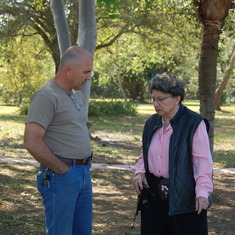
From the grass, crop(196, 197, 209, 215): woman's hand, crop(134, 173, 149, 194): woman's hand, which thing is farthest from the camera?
the grass

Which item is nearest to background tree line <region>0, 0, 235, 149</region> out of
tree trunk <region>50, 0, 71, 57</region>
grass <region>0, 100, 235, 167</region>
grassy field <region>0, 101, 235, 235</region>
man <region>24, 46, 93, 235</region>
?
tree trunk <region>50, 0, 71, 57</region>

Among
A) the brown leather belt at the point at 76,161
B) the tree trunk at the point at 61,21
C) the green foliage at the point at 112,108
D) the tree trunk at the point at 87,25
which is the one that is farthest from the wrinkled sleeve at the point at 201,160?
the green foliage at the point at 112,108

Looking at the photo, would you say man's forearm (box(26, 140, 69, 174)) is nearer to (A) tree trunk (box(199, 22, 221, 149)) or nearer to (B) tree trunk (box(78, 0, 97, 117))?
(A) tree trunk (box(199, 22, 221, 149))

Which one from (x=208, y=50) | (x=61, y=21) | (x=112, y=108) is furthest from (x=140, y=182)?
(x=112, y=108)

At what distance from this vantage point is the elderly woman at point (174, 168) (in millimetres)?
3607

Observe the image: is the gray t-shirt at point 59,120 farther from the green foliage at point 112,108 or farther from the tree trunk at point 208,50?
the green foliage at point 112,108

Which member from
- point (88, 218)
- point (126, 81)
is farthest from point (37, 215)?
point (126, 81)

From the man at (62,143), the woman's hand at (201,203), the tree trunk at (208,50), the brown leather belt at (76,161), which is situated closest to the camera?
the woman's hand at (201,203)

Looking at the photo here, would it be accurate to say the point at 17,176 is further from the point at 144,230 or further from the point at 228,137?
the point at 228,137

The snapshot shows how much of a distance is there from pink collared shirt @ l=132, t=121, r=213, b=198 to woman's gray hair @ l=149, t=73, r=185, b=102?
0.87 ft

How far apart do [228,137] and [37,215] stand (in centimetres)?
1390

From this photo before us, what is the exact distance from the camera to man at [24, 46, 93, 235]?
364 centimetres

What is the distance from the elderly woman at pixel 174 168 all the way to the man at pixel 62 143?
Result: 1.56 feet

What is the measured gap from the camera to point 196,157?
3.63m
